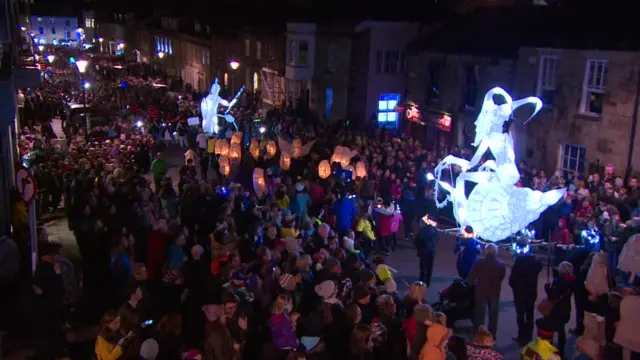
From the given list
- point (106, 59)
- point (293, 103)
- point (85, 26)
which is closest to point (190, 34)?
point (106, 59)

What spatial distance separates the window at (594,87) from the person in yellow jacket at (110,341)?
17682 millimetres

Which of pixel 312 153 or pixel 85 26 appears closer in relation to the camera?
pixel 312 153

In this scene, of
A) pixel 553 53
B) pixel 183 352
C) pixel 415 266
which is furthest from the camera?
pixel 553 53

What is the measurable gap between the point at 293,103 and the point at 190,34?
21.3 m

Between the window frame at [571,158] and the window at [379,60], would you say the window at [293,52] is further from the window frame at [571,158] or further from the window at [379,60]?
the window frame at [571,158]

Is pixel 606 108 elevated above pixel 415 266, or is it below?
above

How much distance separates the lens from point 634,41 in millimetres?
19422

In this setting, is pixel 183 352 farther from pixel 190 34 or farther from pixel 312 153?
pixel 190 34

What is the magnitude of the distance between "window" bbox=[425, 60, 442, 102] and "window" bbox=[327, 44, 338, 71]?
7.60 metres

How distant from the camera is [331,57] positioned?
36125mm

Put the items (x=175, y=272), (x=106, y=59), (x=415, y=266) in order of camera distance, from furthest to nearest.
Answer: (x=106, y=59), (x=415, y=266), (x=175, y=272)

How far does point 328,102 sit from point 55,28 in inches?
3713

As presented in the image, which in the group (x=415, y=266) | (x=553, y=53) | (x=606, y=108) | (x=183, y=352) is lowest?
(x=415, y=266)

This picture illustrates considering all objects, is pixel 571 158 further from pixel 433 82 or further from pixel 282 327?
pixel 282 327
